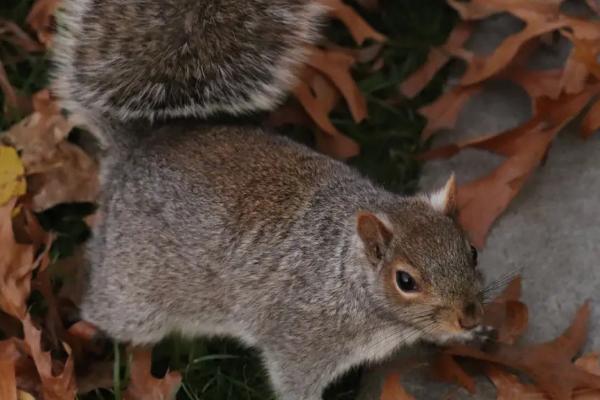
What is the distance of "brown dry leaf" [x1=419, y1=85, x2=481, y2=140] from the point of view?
2.88 meters

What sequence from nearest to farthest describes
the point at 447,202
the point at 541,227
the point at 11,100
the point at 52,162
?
the point at 447,202 < the point at 541,227 < the point at 52,162 < the point at 11,100

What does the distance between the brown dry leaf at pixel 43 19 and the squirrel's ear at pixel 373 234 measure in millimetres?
1295

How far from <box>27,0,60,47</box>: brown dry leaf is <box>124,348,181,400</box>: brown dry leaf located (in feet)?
3.40

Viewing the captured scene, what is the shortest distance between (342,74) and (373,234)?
864mm

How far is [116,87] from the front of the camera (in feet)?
7.97

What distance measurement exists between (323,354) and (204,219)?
414 mm

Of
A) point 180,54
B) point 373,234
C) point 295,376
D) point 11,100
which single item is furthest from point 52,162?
point 373,234

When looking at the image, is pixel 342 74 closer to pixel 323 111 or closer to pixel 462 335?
pixel 323 111

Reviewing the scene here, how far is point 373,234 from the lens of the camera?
214 cm

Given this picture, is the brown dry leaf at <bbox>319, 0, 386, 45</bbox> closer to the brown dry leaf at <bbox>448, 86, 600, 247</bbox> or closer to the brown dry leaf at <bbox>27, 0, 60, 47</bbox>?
the brown dry leaf at <bbox>448, 86, 600, 247</bbox>

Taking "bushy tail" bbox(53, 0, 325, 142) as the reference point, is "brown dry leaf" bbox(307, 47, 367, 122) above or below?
below

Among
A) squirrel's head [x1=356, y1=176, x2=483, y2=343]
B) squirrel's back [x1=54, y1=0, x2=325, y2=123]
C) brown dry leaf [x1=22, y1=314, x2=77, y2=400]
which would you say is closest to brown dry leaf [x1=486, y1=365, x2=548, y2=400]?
squirrel's head [x1=356, y1=176, x2=483, y2=343]

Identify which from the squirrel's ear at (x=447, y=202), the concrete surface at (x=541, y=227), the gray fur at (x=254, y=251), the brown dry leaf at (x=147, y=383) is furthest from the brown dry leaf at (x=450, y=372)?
the brown dry leaf at (x=147, y=383)

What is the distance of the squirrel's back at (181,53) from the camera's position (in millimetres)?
2395
